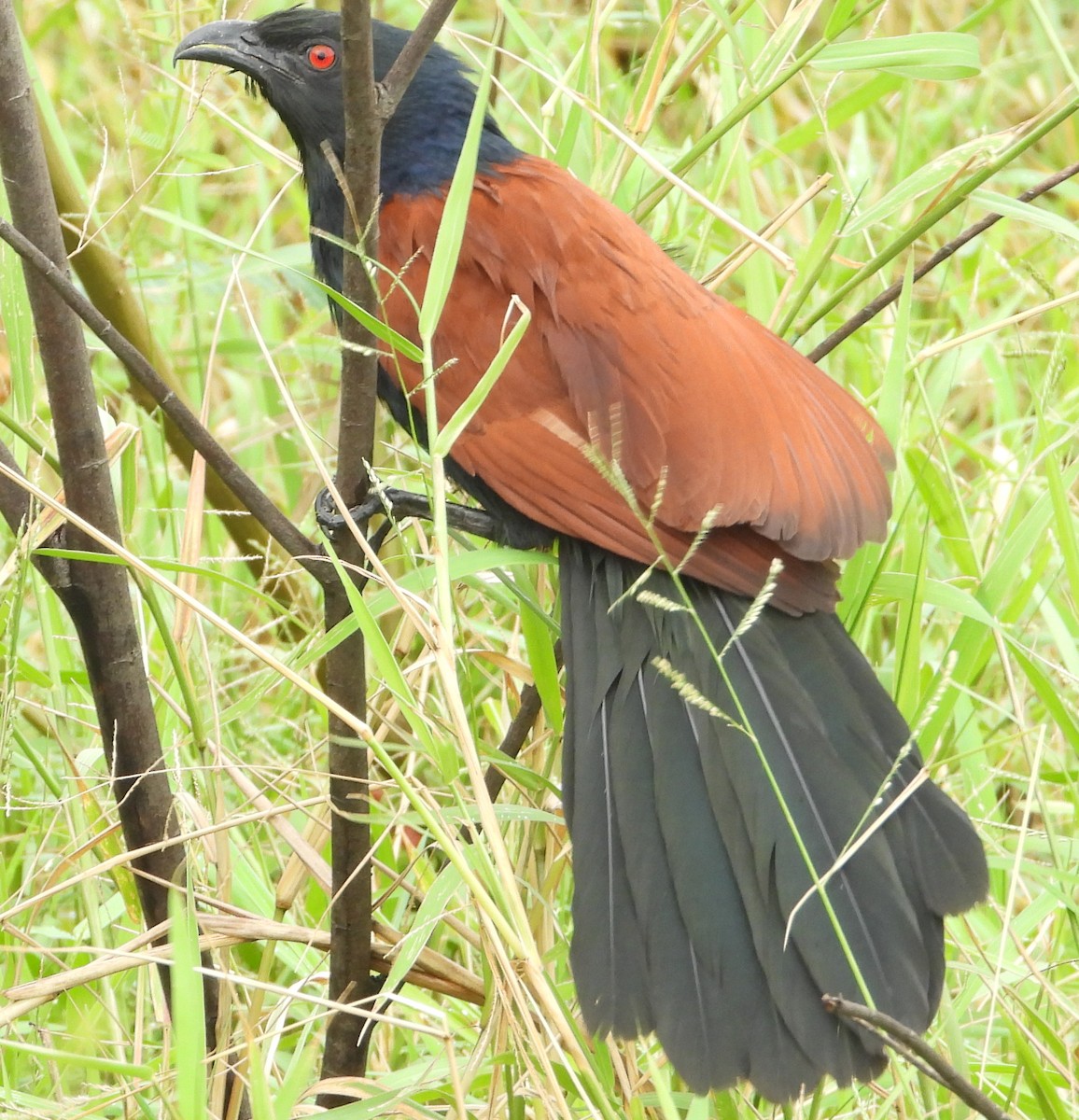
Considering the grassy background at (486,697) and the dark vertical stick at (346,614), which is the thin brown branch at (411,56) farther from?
the grassy background at (486,697)

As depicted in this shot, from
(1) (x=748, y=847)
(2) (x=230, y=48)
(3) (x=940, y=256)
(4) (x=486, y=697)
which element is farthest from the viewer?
(4) (x=486, y=697)

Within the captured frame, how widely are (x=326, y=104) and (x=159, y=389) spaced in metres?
0.85

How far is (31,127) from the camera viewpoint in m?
1.08

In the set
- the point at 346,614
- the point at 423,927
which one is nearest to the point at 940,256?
the point at 346,614

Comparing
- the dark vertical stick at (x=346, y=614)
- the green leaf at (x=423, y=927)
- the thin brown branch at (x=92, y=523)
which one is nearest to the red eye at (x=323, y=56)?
the dark vertical stick at (x=346, y=614)

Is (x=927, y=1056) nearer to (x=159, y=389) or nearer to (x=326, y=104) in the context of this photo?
(x=159, y=389)

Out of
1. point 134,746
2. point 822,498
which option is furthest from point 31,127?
point 822,498

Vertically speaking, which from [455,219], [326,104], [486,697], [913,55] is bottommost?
[486,697]

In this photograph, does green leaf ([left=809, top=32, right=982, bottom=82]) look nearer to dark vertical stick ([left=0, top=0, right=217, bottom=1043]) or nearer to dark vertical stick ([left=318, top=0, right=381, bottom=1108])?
dark vertical stick ([left=318, top=0, right=381, bottom=1108])

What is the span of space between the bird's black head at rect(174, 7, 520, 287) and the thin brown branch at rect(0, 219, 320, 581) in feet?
1.98

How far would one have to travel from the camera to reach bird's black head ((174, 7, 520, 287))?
167cm

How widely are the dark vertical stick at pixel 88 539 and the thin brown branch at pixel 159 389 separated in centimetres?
5

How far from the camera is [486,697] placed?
1.88 metres

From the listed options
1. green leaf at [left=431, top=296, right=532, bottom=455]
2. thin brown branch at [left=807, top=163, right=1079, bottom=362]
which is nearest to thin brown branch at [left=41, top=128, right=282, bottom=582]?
green leaf at [left=431, top=296, right=532, bottom=455]
